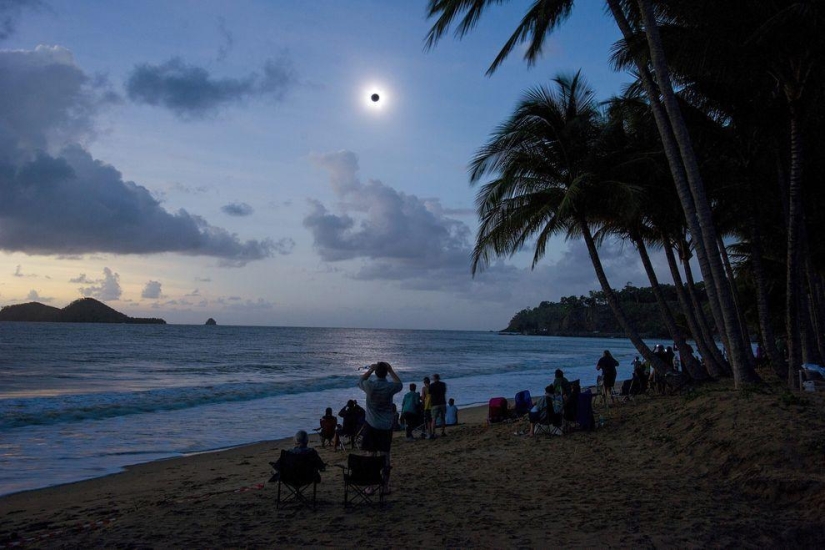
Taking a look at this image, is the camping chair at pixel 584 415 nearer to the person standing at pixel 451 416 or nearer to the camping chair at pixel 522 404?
the camping chair at pixel 522 404

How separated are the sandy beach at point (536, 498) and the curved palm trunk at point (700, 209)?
3.04 feet

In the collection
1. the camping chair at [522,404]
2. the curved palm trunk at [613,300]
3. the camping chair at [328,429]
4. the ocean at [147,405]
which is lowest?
the ocean at [147,405]

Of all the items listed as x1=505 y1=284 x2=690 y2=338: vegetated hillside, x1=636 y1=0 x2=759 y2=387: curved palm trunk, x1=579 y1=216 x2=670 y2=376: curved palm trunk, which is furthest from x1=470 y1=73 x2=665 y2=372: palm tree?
x1=505 y1=284 x2=690 y2=338: vegetated hillside

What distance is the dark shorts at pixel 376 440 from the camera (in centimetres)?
652

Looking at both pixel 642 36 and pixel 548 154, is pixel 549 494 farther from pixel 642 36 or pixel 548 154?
pixel 548 154

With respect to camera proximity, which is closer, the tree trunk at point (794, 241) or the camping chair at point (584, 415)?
the tree trunk at point (794, 241)

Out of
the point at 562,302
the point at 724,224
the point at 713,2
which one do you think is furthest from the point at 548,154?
the point at 562,302

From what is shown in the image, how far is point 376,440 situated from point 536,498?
2.00 meters

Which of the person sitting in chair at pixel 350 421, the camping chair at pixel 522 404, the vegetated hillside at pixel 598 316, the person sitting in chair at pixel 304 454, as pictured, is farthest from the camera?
the vegetated hillside at pixel 598 316

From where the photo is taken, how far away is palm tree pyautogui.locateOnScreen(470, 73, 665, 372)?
14953mm

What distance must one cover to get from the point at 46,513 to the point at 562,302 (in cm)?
19095

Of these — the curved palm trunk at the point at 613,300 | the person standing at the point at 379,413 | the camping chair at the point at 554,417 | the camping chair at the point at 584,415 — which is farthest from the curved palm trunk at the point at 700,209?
the person standing at the point at 379,413

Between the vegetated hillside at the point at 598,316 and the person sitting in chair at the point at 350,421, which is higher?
the vegetated hillside at the point at 598,316

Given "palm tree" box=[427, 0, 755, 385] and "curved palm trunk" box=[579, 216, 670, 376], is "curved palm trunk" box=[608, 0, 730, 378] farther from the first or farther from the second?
"curved palm trunk" box=[579, 216, 670, 376]
